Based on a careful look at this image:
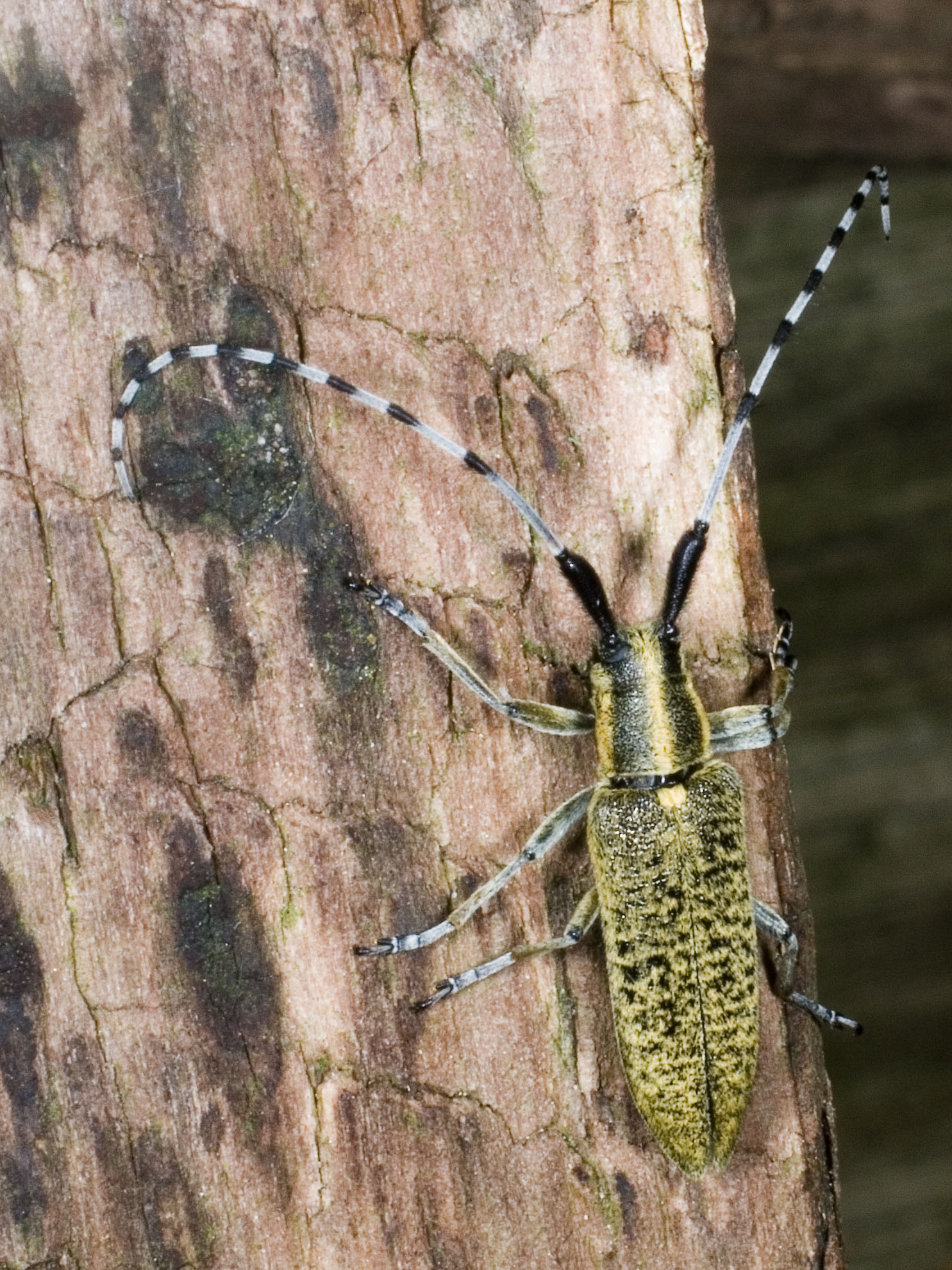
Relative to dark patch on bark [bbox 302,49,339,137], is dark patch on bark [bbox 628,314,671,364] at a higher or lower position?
lower

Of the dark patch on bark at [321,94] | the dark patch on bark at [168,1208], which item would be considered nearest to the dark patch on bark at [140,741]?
the dark patch on bark at [168,1208]

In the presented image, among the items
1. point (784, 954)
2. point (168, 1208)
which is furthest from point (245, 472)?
point (784, 954)

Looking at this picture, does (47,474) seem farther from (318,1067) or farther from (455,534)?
(318,1067)

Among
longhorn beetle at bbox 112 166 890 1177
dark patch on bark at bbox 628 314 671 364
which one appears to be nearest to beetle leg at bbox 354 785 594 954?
longhorn beetle at bbox 112 166 890 1177

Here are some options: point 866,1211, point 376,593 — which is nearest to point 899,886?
point 866,1211

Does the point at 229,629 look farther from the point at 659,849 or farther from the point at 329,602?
the point at 659,849

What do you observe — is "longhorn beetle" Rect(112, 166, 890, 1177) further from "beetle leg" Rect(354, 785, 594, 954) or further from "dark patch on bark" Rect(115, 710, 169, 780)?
"dark patch on bark" Rect(115, 710, 169, 780)

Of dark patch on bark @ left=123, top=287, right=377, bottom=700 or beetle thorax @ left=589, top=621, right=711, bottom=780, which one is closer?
dark patch on bark @ left=123, top=287, right=377, bottom=700
